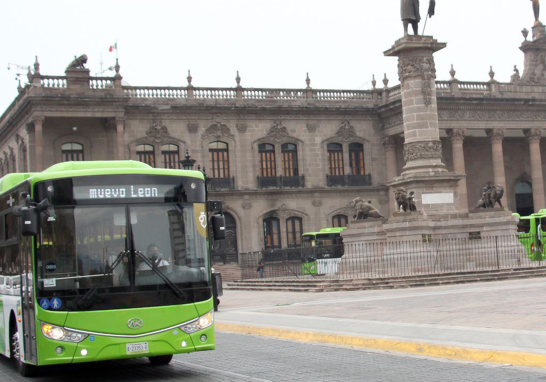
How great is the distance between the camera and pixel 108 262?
34.2 feet

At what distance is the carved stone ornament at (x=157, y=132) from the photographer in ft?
162

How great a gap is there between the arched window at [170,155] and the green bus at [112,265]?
128ft

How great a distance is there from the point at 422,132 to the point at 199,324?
2019cm

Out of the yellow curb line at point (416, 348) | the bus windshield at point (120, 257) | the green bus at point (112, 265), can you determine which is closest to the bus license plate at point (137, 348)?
the green bus at point (112, 265)

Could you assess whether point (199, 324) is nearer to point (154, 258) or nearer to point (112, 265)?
point (154, 258)

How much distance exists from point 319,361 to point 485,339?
2437 millimetres

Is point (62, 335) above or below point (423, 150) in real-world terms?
below

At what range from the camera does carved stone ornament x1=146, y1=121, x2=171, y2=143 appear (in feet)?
162

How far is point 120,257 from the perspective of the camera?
413 inches

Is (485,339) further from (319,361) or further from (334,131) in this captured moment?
(334,131)

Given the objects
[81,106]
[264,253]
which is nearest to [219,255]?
[264,253]

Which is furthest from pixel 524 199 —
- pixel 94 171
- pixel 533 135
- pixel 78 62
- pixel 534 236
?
pixel 94 171

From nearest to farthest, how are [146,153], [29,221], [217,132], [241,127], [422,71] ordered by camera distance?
1. [29,221]
2. [422,71]
3. [146,153]
4. [217,132]
5. [241,127]

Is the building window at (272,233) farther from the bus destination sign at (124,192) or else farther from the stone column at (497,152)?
the bus destination sign at (124,192)
